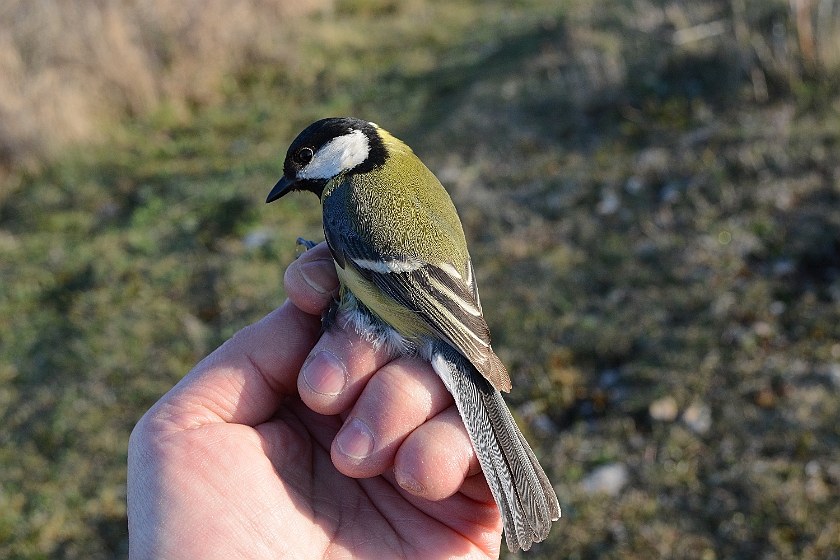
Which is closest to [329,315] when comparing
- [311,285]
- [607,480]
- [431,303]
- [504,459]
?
[311,285]

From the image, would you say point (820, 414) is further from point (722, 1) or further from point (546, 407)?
point (722, 1)

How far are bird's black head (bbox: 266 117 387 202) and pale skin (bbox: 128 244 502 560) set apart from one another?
0.48 m

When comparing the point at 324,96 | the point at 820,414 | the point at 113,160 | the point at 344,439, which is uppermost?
the point at 344,439

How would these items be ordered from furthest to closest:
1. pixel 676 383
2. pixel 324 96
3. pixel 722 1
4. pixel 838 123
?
pixel 324 96 → pixel 722 1 → pixel 838 123 → pixel 676 383

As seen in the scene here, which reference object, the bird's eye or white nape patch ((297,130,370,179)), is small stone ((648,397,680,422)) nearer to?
white nape patch ((297,130,370,179))

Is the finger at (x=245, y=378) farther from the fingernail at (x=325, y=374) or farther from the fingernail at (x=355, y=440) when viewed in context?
the fingernail at (x=355, y=440)

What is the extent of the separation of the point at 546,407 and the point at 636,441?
531 mm

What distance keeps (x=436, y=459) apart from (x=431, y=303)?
0.50 metres

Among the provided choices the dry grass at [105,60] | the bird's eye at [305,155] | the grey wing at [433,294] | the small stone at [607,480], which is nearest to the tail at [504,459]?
the grey wing at [433,294]

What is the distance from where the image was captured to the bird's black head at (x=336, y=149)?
2.69 meters

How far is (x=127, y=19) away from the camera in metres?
8.80

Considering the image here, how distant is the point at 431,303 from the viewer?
2.26 m

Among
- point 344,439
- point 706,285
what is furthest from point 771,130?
point 344,439

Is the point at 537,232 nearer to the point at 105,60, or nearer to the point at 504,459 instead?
the point at 504,459
